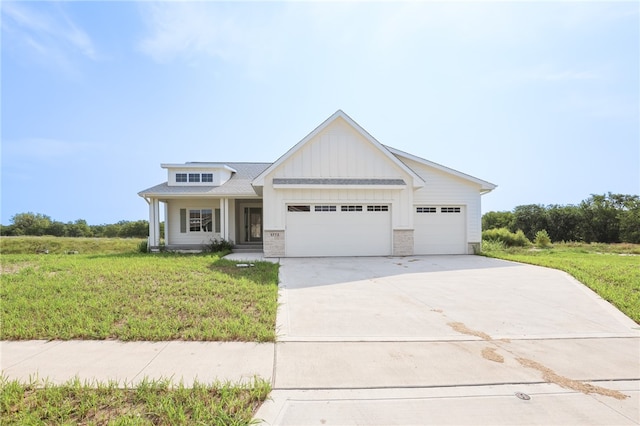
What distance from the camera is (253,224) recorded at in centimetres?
1734

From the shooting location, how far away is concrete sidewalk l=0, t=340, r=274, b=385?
11.2ft

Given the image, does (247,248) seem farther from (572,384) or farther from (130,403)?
(572,384)

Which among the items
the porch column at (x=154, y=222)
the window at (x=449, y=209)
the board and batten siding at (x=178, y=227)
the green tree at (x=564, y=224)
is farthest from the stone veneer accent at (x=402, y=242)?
the green tree at (x=564, y=224)

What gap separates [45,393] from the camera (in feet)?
→ 9.96

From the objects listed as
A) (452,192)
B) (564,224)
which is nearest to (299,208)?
(452,192)

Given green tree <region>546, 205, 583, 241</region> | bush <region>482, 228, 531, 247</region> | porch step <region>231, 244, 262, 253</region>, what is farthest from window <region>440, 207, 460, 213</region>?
green tree <region>546, 205, 583, 241</region>

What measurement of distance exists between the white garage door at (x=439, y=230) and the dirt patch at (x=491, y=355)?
995 centimetres

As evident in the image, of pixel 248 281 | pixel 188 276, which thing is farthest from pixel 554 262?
pixel 188 276

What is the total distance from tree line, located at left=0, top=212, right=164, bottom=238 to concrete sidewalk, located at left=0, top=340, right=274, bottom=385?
42.4 metres

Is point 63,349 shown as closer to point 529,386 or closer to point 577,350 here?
point 529,386

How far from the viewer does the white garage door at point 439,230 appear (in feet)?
46.0

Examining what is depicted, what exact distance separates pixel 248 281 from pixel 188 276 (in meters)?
1.67

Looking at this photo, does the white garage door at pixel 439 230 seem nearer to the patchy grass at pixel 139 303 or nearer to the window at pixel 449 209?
the window at pixel 449 209

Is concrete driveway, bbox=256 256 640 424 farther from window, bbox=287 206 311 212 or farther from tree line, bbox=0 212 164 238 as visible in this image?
tree line, bbox=0 212 164 238
